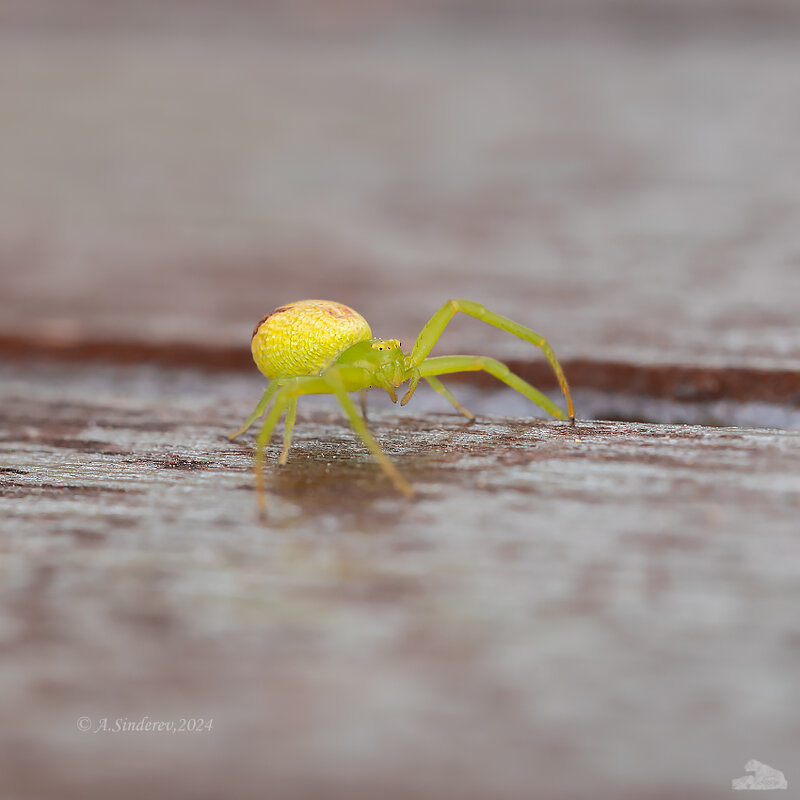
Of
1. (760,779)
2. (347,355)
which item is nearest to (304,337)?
(347,355)

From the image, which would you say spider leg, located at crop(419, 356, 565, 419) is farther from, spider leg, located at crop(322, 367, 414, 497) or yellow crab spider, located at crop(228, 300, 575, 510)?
spider leg, located at crop(322, 367, 414, 497)

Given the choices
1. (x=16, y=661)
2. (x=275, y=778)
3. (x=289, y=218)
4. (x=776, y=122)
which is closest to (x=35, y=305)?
(x=289, y=218)

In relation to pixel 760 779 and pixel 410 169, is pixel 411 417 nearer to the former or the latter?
pixel 760 779

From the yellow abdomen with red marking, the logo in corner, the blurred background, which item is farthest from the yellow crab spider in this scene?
the logo in corner

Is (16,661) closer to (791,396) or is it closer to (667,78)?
(791,396)

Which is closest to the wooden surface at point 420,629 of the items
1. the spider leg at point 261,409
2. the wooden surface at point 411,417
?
the wooden surface at point 411,417

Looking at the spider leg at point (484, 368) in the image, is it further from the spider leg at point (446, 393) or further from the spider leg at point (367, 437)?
the spider leg at point (367, 437)
